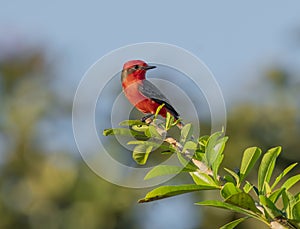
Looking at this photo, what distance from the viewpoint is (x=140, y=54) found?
2441mm

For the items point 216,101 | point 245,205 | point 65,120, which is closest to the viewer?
point 245,205

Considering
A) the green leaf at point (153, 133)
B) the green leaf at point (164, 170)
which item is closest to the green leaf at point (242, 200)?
the green leaf at point (164, 170)

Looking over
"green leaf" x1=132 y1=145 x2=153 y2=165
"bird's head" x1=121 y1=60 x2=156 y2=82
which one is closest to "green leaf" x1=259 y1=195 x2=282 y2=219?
"green leaf" x1=132 y1=145 x2=153 y2=165

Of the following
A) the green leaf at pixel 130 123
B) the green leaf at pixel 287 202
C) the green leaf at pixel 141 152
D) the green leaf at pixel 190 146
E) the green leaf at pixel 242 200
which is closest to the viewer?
the green leaf at pixel 242 200

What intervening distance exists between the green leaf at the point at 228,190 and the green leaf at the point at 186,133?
36 cm

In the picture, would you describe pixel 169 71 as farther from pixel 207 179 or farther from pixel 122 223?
pixel 122 223

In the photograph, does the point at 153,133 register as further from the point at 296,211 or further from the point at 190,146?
the point at 296,211

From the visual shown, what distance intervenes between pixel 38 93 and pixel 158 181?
1427 centimetres

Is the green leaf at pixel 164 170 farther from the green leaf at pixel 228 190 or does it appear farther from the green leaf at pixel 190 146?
the green leaf at pixel 228 190

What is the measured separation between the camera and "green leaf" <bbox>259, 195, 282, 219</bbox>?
5.51 ft

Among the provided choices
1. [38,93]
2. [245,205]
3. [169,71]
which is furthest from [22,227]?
[245,205]

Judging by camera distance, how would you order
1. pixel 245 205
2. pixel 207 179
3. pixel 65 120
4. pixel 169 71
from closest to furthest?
1. pixel 245 205
2. pixel 207 179
3. pixel 169 71
4. pixel 65 120

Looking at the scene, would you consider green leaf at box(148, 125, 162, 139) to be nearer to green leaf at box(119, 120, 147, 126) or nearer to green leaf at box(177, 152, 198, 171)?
green leaf at box(119, 120, 147, 126)

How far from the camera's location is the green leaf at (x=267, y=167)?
1933 mm
